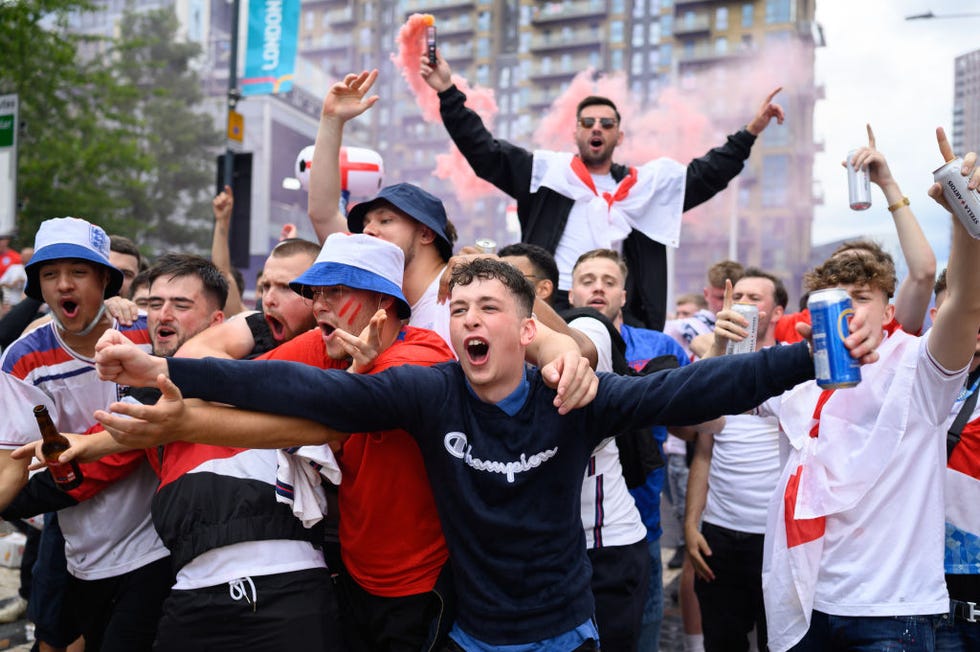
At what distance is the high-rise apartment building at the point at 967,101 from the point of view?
20.2 m

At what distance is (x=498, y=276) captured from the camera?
107 inches

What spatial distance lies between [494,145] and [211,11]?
5490 cm

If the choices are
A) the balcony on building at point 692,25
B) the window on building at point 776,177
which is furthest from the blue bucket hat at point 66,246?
the balcony on building at point 692,25

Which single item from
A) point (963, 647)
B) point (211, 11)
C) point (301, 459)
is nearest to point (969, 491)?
point (963, 647)

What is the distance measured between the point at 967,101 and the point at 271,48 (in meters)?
16.1

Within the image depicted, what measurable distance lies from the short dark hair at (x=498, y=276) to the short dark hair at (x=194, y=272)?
145 centimetres

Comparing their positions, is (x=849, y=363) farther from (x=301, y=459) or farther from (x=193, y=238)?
(x=193, y=238)

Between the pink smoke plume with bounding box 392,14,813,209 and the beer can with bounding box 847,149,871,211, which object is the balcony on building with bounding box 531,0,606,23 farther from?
the beer can with bounding box 847,149,871,211

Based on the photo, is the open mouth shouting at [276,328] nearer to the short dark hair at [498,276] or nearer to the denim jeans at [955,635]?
the short dark hair at [498,276]

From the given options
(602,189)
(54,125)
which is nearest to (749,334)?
(602,189)

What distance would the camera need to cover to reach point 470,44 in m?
61.6

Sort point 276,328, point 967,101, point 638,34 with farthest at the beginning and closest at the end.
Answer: point 638,34 < point 967,101 < point 276,328

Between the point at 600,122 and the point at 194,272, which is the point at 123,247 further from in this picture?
the point at 600,122

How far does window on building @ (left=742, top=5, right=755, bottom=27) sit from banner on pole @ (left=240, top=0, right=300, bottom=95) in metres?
48.3
